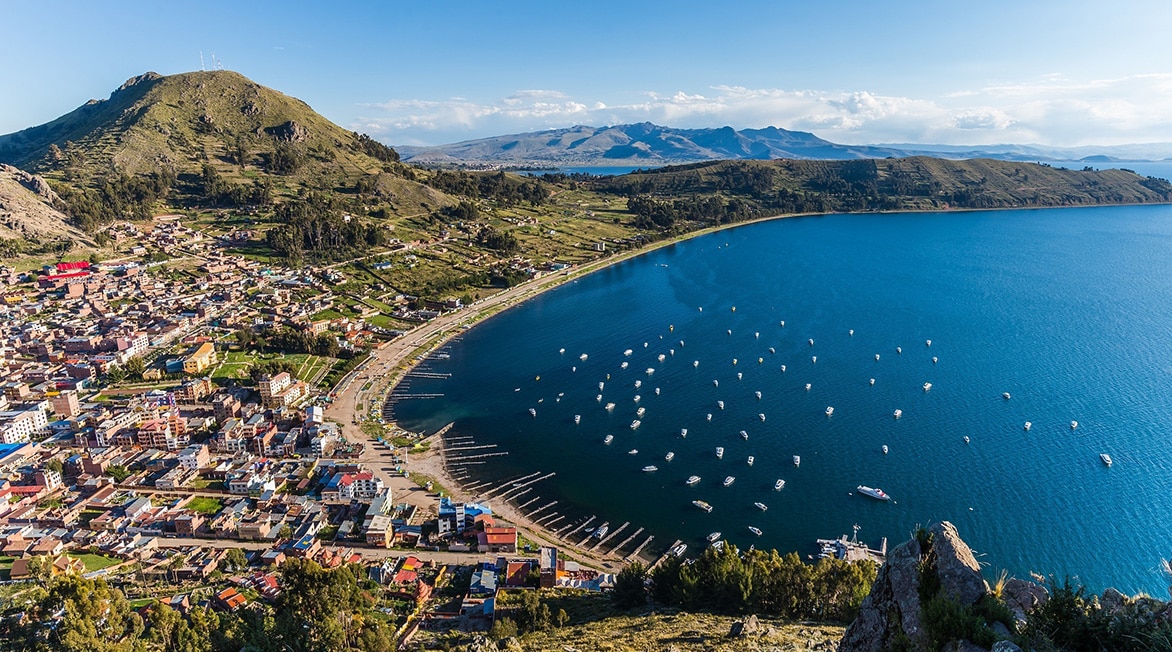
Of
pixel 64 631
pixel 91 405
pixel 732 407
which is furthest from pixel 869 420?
pixel 91 405

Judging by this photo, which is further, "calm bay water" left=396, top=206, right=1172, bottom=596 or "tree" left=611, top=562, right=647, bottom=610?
"calm bay water" left=396, top=206, right=1172, bottom=596

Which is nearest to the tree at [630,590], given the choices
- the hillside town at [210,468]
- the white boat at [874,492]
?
the hillside town at [210,468]

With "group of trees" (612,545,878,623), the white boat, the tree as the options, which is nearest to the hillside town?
the tree

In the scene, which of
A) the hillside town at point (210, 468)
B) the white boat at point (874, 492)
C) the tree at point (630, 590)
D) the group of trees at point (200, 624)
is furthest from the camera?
the white boat at point (874, 492)

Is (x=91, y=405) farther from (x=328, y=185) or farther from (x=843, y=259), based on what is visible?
(x=843, y=259)

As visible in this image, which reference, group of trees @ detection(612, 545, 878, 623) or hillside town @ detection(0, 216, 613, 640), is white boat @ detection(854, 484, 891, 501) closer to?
group of trees @ detection(612, 545, 878, 623)

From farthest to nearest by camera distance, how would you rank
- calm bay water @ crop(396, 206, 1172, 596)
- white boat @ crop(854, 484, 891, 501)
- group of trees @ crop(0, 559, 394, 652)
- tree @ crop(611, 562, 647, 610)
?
white boat @ crop(854, 484, 891, 501), calm bay water @ crop(396, 206, 1172, 596), tree @ crop(611, 562, 647, 610), group of trees @ crop(0, 559, 394, 652)

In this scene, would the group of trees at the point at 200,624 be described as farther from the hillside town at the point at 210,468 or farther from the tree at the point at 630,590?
the tree at the point at 630,590
